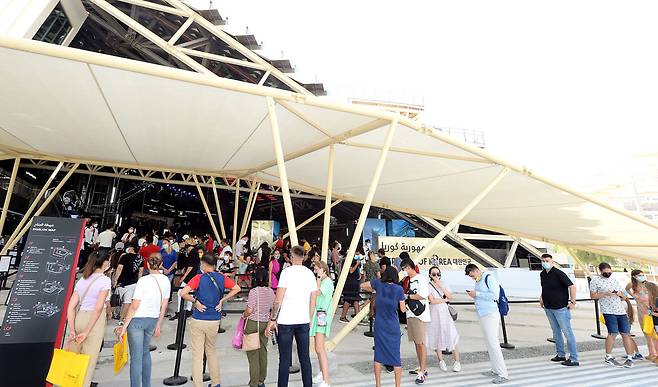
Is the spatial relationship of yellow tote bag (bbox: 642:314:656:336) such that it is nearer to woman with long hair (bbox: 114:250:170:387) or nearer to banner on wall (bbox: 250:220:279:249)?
woman with long hair (bbox: 114:250:170:387)

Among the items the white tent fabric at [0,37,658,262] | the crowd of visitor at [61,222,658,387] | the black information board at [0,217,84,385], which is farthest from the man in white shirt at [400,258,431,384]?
the black information board at [0,217,84,385]

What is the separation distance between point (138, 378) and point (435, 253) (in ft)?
55.8

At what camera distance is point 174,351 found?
187 inches

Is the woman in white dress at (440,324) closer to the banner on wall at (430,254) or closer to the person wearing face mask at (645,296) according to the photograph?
the person wearing face mask at (645,296)

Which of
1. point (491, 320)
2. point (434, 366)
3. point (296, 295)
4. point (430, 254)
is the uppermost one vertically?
point (430, 254)

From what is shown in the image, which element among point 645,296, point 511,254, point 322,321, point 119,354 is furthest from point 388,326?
point 511,254

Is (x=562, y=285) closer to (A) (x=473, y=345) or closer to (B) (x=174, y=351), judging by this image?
(A) (x=473, y=345)

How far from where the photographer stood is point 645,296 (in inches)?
223

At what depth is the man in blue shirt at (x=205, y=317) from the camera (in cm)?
341

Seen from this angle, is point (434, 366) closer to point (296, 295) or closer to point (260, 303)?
point (296, 295)

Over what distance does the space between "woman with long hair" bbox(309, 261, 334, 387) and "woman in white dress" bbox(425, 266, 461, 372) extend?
5.76 ft

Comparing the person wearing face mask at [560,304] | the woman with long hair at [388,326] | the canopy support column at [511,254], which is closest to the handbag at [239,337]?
the woman with long hair at [388,326]

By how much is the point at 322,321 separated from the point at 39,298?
10.8 ft

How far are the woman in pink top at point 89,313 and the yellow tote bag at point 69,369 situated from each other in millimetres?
235
